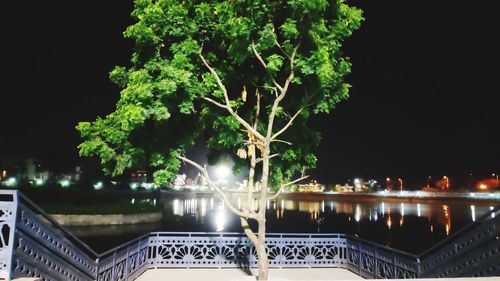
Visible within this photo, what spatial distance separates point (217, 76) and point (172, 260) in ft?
22.1

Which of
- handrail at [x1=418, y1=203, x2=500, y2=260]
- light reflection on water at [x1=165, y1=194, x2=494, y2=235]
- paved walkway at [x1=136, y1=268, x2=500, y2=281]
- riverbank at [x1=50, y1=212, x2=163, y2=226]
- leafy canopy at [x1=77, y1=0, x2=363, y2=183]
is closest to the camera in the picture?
handrail at [x1=418, y1=203, x2=500, y2=260]

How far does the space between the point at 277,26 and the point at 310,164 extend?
428 centimetres

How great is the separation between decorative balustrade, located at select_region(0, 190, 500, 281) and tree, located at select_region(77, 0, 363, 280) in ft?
8.04

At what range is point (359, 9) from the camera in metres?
8.59

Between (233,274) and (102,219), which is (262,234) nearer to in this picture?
(233,274)

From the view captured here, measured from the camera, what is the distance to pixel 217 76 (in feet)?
29.3

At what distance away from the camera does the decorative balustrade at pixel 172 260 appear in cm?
496

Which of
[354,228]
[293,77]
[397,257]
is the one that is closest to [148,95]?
[293,77]

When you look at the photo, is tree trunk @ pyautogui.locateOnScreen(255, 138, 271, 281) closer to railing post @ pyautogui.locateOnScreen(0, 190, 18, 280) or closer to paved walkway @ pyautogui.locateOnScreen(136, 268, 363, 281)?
paved walkway @ pyautogui.locateOnScreen(136, 268, 363, 281)

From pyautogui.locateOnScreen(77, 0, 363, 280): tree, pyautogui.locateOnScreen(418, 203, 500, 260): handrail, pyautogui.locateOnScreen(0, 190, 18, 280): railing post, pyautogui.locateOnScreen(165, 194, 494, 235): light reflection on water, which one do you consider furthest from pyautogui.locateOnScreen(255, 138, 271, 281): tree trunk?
pyautogui.locateOnScreen(165, 194, 494, 235): light reflection on water

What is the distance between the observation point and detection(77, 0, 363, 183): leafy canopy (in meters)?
7.88

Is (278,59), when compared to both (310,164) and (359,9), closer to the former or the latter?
(359,9)

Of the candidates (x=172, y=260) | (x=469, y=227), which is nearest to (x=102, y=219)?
(x=172, y=260)

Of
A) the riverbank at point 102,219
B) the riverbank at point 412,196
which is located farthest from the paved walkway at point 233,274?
the riverbank at point 412,196
